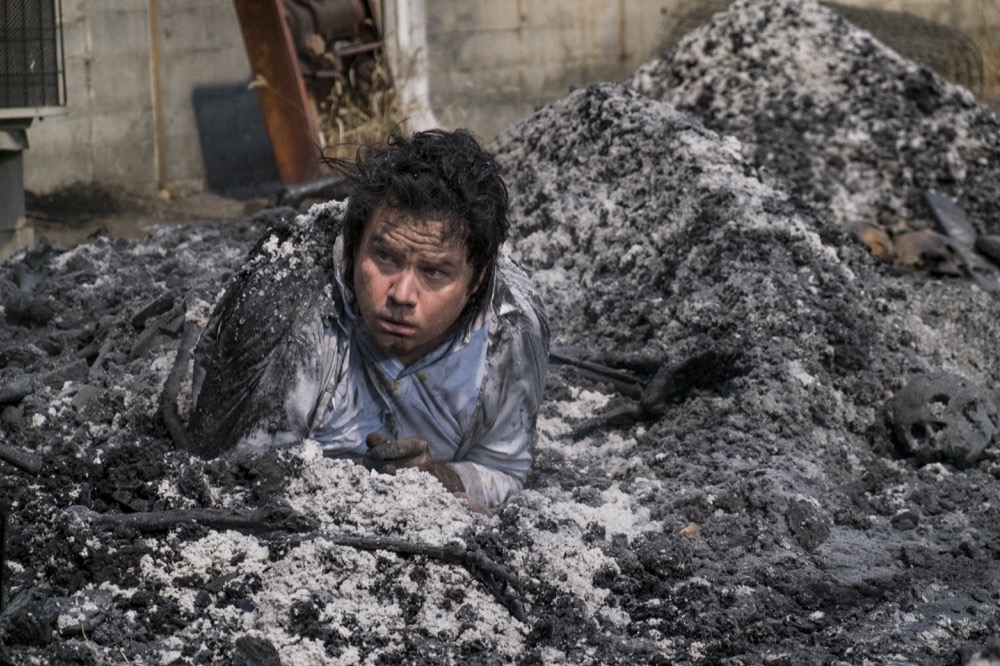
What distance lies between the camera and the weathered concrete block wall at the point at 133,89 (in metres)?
9.45

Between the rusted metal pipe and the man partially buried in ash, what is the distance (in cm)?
493

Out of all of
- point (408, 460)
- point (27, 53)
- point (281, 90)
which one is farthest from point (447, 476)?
point (281, 90)

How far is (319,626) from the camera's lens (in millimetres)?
3438

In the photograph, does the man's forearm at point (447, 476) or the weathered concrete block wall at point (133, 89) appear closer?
the man's forearm at point (447, 476)

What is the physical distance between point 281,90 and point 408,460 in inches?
225

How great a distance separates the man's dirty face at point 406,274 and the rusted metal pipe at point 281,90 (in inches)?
206

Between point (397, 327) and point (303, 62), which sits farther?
point (303, 62)

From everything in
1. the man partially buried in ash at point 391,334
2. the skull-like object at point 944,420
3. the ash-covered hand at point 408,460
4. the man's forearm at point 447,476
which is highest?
the man partially buried in ash at point 391,334

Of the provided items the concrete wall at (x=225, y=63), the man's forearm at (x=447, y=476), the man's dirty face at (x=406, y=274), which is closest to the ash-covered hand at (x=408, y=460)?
the man's forearm at (x=447, y=476)

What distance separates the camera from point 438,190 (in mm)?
3934

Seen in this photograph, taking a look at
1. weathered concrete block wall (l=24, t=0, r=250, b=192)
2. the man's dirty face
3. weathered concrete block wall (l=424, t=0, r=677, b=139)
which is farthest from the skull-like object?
weathered concrete block wall (l=24, t=0, r=250, b=192)

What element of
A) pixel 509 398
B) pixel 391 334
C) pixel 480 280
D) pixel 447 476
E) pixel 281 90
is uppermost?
pixel 281 90

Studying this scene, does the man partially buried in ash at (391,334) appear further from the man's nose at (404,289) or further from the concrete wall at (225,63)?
the concrete wall at (225,63)

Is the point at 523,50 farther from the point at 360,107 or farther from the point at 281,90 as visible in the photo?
the point at 281,90
